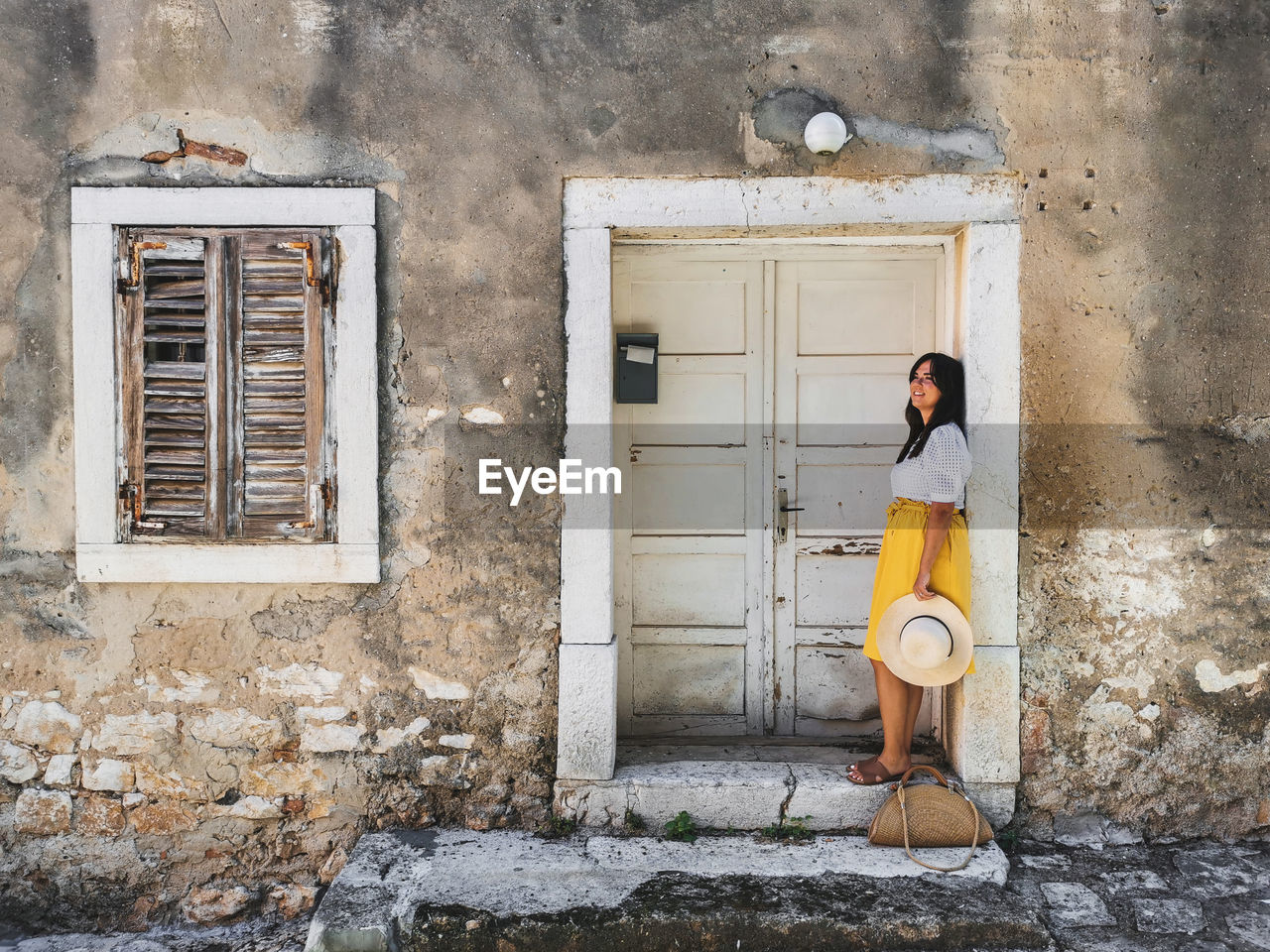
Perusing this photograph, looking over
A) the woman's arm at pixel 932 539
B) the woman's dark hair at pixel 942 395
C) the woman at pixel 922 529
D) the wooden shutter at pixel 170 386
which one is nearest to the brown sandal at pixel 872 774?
the woman at pixel 922 529

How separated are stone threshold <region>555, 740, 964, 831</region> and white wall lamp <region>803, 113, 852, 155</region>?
98.5 inches

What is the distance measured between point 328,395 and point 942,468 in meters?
2.41

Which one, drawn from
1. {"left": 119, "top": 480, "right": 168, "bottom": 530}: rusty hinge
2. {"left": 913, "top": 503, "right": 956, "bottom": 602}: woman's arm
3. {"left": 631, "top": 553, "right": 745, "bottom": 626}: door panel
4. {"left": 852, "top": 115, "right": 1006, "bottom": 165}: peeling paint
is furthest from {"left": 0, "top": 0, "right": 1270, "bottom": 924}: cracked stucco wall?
{"left": 631, "top": 553, "right": 745, "bottom": 626}: door panel

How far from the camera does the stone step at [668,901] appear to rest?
2875 mm

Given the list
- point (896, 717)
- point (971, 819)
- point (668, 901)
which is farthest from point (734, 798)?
point (971, 819)

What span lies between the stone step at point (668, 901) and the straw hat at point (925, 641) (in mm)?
685

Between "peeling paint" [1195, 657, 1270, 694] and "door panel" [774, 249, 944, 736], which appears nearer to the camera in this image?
"peeling paint" [1195, 657, 1270, 694]

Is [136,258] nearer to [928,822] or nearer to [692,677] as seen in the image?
[692,677]

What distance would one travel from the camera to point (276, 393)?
11.1 feet

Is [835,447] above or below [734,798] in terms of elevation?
above

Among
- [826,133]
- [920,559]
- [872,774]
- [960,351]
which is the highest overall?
[826,133]

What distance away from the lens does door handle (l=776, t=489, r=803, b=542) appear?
3.84 metres

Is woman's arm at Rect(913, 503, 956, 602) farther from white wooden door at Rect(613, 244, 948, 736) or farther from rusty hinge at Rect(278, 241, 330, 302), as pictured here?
rusty hinge at Rect(278, 241, 330, 302)

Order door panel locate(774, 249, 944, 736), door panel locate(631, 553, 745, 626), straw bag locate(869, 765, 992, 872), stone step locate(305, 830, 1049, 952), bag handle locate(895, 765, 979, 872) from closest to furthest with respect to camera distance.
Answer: stone step locate(305, 830, 1049, 952) < bag handle locate(895, 765, 979, 872) < straw bag locate(869, 765, 992, 872) < door panel locate(774, 249, 944, 736) < door panel locate(631, 553, 745, 626)
